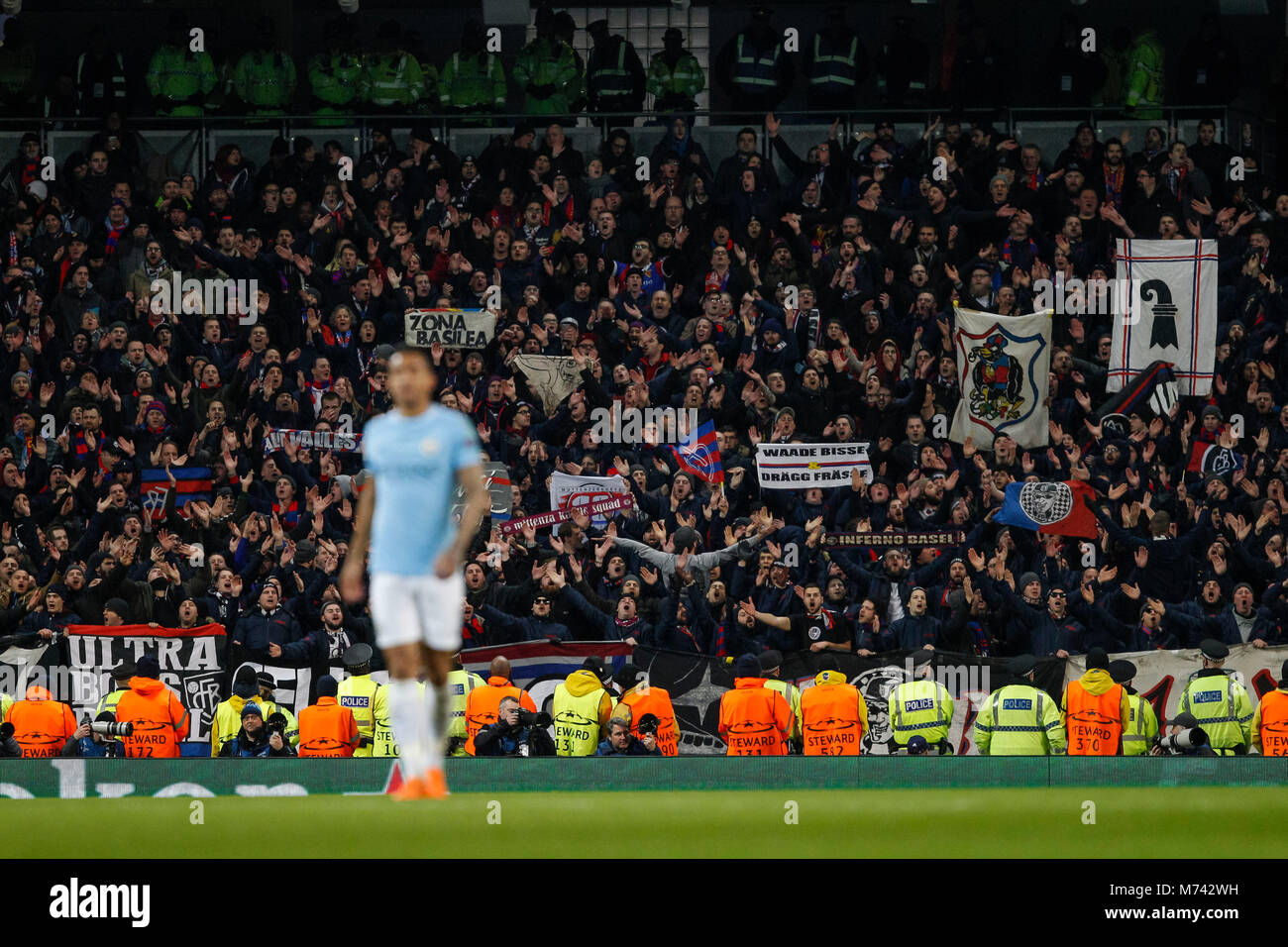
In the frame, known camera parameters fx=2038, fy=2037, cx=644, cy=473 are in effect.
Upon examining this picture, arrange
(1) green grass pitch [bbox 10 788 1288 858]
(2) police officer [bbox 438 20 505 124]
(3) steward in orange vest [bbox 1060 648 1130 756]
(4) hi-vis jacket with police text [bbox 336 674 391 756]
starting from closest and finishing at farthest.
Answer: (1) green grass pitch [bbox 10 788 1288 858], (3) steward in orange vest [bbox 1060 648 1130 756], (4) hi-vis jacket with police text [bbox 336 674 391 756], (2) police officer [bbox 438 20 505 124]

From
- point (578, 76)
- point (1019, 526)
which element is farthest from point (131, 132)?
point (1019, 526)

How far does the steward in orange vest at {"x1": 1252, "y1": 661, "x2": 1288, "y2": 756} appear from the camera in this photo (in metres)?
17.5

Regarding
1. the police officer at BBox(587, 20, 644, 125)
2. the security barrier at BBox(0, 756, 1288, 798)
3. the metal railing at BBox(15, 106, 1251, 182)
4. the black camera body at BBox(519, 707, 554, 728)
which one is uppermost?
the police officer at BBox(587, 20, 644, 125)

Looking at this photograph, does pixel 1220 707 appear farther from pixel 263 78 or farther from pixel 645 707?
pixel 263 78

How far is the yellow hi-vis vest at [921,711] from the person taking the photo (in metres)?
17.5

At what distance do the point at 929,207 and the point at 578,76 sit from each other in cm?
543

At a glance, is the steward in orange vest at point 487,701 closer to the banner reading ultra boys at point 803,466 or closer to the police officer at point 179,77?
the banner reading ultra boys at point 803,466

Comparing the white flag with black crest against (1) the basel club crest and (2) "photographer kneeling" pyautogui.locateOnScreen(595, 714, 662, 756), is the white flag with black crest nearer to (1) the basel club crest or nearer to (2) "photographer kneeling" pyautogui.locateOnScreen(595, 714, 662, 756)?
(1) the basel club crest

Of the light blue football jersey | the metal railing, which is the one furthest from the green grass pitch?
the metal railing

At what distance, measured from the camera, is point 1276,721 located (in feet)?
→ 57.4

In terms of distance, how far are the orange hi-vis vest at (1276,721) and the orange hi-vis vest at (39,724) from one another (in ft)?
34.4

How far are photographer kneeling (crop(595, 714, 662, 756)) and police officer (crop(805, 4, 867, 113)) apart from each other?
12031 mm

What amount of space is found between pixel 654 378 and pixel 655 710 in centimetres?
637

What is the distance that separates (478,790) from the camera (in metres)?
17.1
